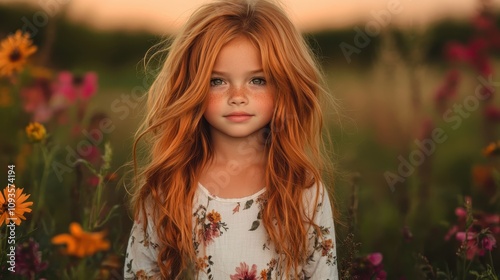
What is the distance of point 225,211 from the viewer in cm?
274

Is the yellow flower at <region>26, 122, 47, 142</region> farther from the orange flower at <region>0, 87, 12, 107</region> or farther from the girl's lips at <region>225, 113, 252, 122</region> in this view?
the orange flower at <region>0, 87, 12, 107</region>

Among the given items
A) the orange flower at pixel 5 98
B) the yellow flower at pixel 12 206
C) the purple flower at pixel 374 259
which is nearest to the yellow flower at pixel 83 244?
the yellow flower at pixel 12 206

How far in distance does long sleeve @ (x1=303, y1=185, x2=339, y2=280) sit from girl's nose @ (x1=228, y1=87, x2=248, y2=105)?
1.24ft

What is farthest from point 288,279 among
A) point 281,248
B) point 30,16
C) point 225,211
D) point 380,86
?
point 30,16

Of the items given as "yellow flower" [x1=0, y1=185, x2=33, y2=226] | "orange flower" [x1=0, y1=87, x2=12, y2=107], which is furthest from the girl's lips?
"orange flower" [x1=0, y1=87, x2=12, y2=107]

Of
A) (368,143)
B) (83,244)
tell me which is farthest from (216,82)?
(368,143)

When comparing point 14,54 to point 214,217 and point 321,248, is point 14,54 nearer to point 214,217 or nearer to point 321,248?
point 214,217

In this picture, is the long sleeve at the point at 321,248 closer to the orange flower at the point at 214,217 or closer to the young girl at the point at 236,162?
the young girl at the point at 236,162

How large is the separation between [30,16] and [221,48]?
83.5 inches

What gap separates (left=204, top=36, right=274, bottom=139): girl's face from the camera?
2.63m

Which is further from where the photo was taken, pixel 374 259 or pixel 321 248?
pixel 374 259

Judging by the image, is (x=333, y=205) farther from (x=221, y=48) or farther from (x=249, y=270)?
(x=221, y=48)

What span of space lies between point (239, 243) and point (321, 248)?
0.25m

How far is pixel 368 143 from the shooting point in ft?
15.1
